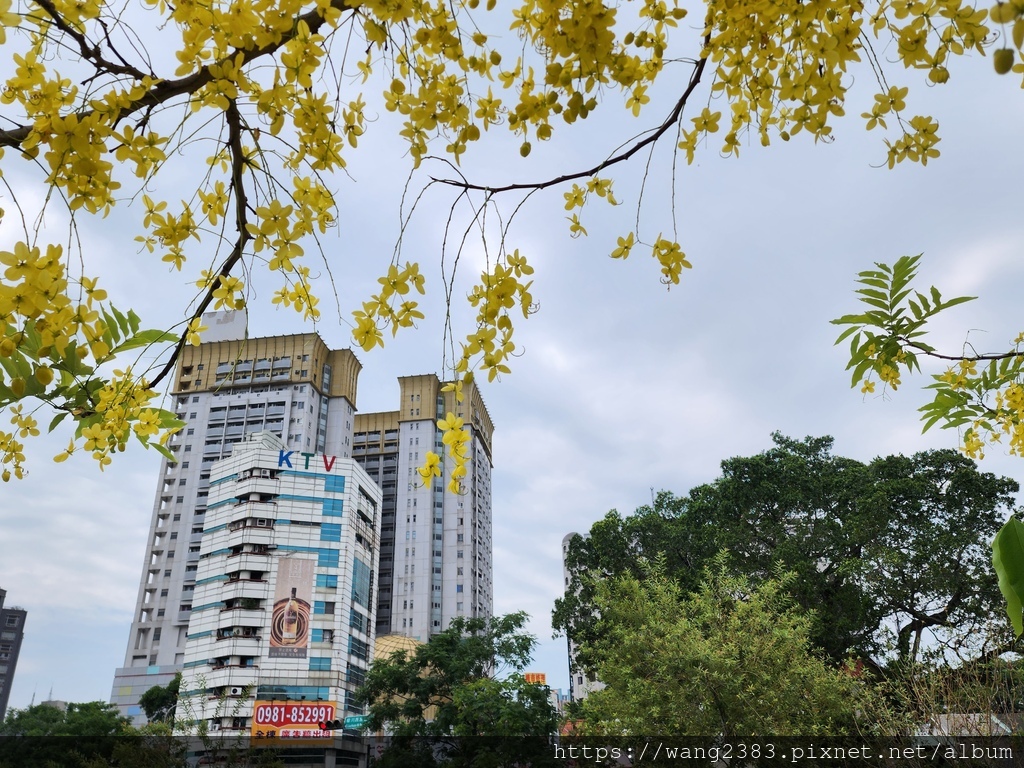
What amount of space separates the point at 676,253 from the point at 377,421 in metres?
52.2

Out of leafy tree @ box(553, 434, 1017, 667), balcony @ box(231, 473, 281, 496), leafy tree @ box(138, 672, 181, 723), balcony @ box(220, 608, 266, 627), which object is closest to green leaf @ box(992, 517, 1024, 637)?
leafy tree @ box(553, 434, 1017, 667)

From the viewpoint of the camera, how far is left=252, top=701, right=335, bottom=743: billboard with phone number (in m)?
27.5

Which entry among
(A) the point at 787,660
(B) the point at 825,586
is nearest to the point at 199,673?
(B) the point at 825,586

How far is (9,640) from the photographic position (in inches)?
2470

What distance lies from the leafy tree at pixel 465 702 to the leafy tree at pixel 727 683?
14.0 feet

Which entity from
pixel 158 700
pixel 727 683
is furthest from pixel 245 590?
pixel 727 683

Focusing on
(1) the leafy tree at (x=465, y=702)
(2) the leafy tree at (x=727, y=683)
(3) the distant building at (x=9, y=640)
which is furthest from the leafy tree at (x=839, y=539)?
(3) the distant building at (x=9, y=640)

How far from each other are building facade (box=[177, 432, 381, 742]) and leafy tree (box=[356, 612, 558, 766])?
574 inches

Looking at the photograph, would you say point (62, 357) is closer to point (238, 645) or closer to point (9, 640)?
point (238, 645)

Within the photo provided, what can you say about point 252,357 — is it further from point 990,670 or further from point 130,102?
point 130,102

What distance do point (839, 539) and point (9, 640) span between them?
7234 centimetres

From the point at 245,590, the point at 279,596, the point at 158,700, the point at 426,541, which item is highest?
the point at 426,541

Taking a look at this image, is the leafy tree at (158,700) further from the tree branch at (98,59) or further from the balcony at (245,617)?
the tree branch at (98,59)

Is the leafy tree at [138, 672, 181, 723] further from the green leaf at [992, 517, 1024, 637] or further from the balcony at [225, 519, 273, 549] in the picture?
the green leaf at [992, 517, 1024, 637]
